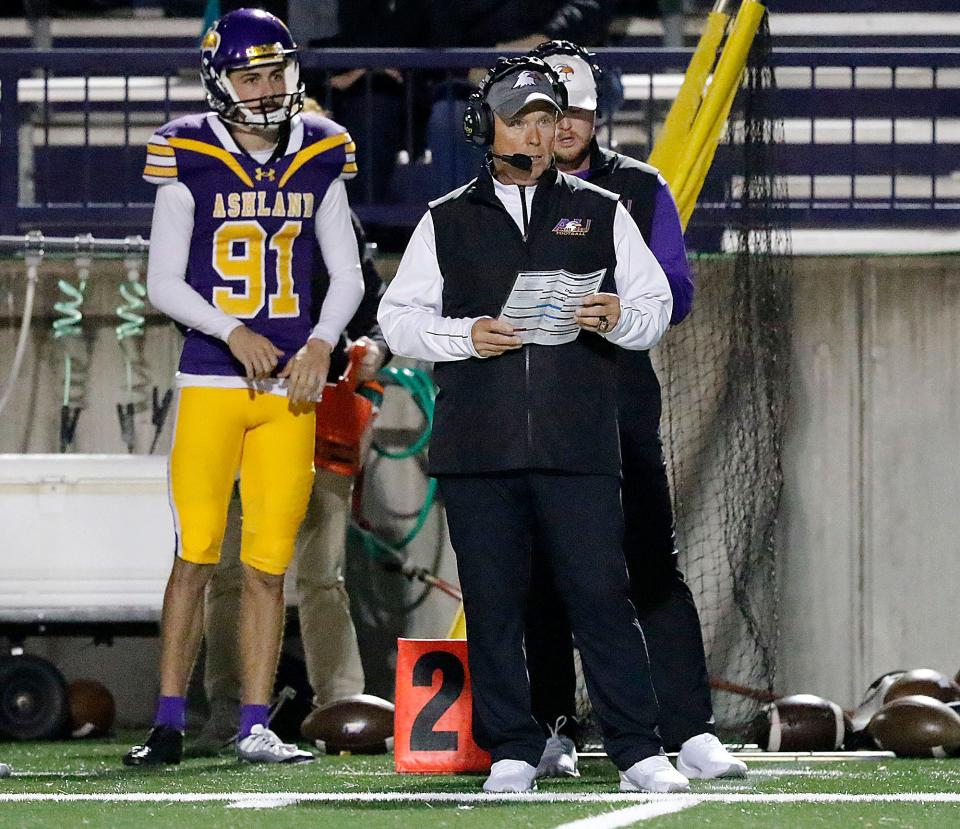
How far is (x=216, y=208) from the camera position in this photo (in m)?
5.89

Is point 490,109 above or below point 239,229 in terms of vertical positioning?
above

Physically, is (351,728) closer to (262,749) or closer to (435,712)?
(262,749)

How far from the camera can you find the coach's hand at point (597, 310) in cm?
461

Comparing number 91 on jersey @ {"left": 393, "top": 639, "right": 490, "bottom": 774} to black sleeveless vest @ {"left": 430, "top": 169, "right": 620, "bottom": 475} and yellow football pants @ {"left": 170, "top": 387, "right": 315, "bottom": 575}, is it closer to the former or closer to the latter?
yellow football pants @ {"left": 170, "top": 387, "right": 315, "bottom": 575}

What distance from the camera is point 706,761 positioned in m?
5.15

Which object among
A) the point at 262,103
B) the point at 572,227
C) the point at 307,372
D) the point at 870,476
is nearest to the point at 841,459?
the point at 870,476

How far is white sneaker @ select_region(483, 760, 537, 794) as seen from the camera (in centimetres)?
470

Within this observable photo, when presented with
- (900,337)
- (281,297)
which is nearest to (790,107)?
(900,337)

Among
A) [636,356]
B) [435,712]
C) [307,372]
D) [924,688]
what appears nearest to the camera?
[636,356]

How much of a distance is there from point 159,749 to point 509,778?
1.39 metres

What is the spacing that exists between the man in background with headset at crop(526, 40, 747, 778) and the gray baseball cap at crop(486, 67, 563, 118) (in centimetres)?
36

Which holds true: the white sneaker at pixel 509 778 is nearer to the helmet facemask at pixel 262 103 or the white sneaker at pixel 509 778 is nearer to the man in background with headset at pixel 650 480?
the man in background with headset at pixel 650 480

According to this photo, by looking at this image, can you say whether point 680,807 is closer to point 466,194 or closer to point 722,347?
point 466,194

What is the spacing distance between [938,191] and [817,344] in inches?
89.1
